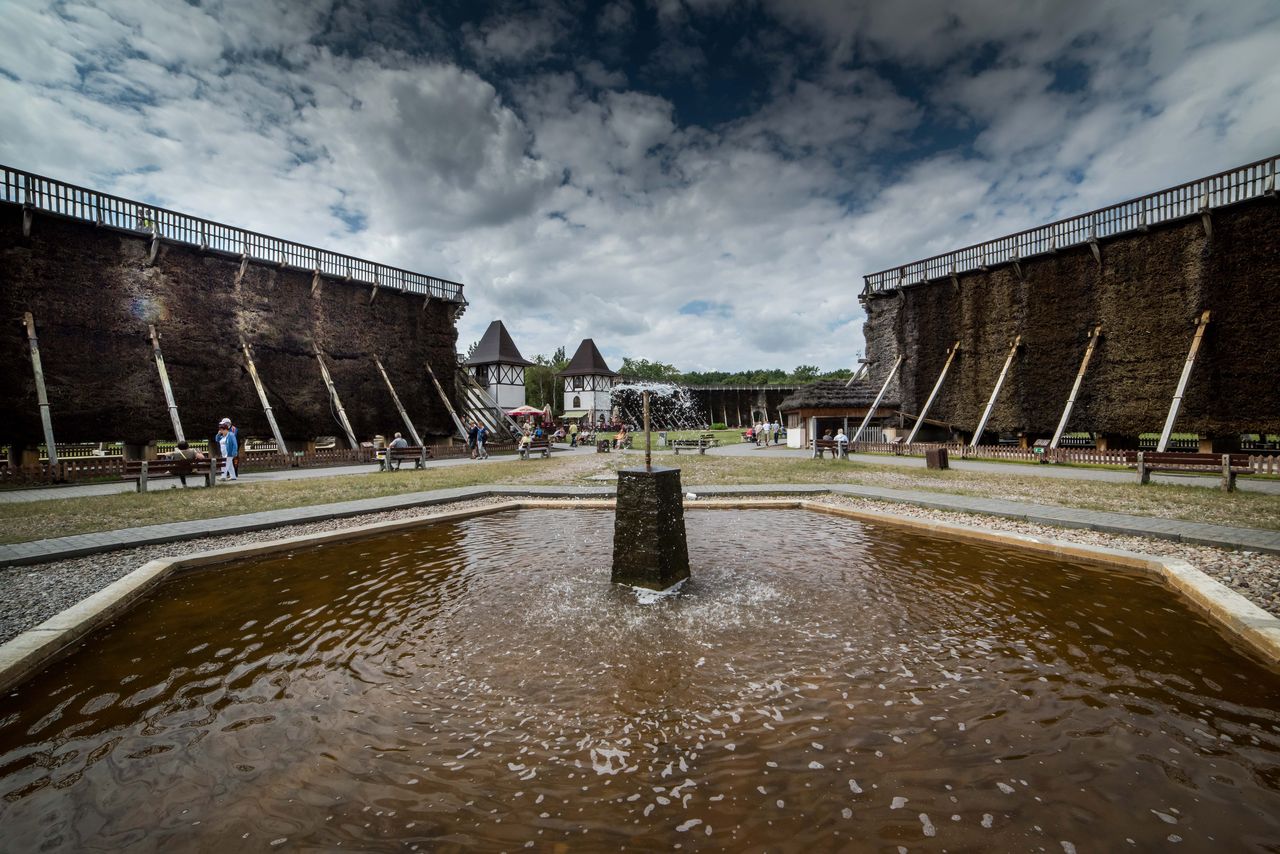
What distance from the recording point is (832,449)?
23828mm

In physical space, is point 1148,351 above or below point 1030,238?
below

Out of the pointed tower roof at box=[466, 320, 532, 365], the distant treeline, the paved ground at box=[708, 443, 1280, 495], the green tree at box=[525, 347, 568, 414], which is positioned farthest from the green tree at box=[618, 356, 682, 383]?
the paved ground at box=[708, 443, 1280, 495]

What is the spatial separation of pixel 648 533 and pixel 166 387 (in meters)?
22.4

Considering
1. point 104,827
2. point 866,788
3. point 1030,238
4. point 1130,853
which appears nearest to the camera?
point 1130,853

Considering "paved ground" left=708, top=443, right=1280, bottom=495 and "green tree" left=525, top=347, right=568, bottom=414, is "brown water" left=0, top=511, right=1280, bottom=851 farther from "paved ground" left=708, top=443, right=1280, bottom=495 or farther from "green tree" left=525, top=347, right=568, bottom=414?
"green tree" left=525, top=347, right=568, bottom=414

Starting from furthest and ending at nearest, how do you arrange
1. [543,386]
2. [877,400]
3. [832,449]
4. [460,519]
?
[543,386], [877,400], [832,449], [460,519]

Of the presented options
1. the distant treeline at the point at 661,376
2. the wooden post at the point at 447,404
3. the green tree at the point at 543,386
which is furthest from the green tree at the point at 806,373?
the wooden post at the point at 447,404

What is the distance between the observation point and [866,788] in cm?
286

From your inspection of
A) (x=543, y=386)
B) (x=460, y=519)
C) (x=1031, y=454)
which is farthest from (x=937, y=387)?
(x=543, y=386)

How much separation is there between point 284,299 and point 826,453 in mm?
28846

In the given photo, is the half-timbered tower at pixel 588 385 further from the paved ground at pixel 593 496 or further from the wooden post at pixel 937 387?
the paved ground at pixel 593 496

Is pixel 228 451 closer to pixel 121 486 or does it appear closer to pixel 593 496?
pixel 121 486

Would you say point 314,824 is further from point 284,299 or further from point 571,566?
point 284,299

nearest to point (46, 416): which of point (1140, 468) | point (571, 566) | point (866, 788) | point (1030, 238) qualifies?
point (571, 566)
